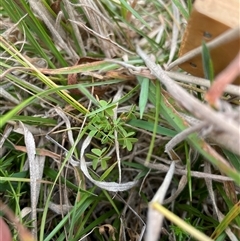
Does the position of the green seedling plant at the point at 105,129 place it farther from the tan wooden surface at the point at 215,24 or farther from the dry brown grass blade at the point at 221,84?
the dry brown grass blade at the point at 221,84

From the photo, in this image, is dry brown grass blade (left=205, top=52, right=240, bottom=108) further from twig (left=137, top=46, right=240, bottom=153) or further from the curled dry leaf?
the curled dry leaf

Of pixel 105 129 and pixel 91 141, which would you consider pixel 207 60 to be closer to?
pixel 105 129

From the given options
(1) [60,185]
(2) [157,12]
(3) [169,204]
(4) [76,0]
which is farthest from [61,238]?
(2) [157,12]

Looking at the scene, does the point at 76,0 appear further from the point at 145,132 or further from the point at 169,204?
→ the point at 169,204

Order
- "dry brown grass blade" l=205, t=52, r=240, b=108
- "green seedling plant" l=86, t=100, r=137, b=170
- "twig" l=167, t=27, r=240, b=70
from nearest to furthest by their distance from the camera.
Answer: "dry brown grass blade" l=205, t=52, r=240, b=108
"twig" l=167, t=27, r=240, b=70
"green seedling plant" l=86, t=100, r=137, b=170

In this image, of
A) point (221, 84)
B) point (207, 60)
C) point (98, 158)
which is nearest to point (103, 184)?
point (98, 158)

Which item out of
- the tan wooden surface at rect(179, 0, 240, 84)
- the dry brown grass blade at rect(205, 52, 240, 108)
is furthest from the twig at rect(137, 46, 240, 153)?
the tan wooden surface at rect(179, 0, 240, 84)

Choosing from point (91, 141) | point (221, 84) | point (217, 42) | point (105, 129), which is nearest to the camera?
point (221, 84)

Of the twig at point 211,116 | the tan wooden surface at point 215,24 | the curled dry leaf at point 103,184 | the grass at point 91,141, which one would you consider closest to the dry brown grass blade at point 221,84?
the twig at point 211,116
